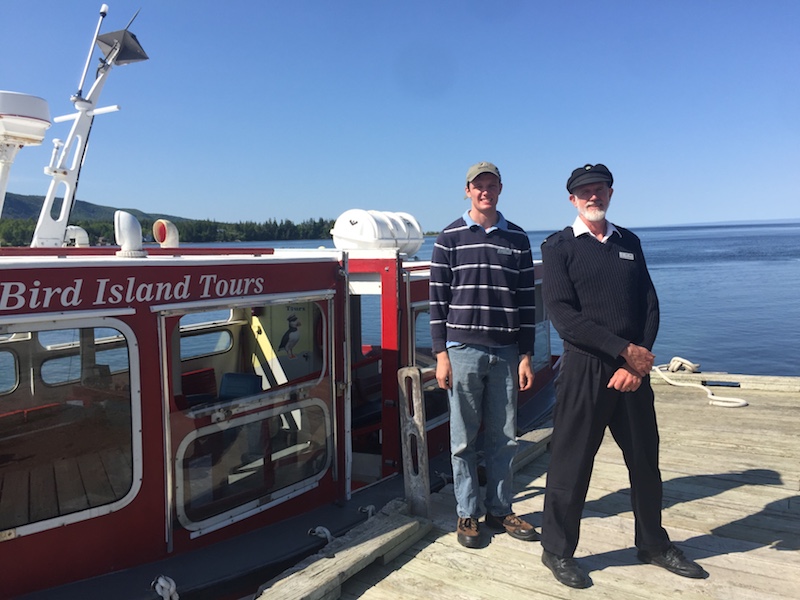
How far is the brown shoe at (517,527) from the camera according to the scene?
3514 millimetres

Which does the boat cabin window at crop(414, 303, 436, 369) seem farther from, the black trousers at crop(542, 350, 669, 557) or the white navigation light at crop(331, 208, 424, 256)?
the black trousers at crop(542, 350, 669, 557)

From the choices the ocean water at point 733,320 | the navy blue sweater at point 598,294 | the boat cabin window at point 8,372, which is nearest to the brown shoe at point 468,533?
the navy blue sweater at point 598,294

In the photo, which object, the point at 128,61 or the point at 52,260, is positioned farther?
the point at 128,61

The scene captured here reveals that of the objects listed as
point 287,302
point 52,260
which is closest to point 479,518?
point 287,302

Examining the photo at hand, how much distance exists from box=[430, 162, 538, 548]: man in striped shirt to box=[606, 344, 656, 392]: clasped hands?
2.05ft

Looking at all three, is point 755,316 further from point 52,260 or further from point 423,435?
point 52,260

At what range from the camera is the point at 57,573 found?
116 inches

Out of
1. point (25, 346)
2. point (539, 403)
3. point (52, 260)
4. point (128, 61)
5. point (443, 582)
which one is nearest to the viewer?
point (52, 260)

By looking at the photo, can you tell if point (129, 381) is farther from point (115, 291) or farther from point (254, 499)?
point (254, 499)

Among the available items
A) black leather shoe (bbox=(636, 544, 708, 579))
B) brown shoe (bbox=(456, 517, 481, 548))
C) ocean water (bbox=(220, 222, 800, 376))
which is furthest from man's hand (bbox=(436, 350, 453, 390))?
ocean water (bbox=(220, 222, 800, 376))

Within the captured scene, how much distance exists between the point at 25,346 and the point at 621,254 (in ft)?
12.0

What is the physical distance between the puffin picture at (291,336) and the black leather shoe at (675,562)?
2758 millimetres

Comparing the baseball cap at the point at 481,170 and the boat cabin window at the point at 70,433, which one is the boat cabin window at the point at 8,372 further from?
the baseball cap at the point at 481,170

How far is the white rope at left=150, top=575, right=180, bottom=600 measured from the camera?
9.72 ft
